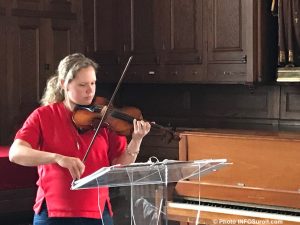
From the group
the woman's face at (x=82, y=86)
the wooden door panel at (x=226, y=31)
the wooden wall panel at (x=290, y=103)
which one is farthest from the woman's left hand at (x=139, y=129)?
the wooden wall panel at (x=290, y=103)

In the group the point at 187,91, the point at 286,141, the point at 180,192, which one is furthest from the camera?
the point at 187,91

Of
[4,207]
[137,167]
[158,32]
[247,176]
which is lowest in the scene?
[4,207]

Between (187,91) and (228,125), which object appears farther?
(187,91)

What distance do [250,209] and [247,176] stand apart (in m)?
0.20

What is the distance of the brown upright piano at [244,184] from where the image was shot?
3.13 m

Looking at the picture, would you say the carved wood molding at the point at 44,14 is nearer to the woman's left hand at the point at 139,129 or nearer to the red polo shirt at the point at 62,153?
the red polo shirt at the point at 62,153

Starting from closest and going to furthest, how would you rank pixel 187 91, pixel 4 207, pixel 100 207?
pixel 100 207, pixel 4 207, pixel 187 91

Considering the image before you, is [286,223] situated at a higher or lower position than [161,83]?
lower

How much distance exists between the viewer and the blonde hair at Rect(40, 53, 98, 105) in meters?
2.44

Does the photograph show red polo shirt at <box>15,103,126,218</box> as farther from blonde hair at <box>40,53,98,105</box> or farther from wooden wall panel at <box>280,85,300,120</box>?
wooden wall panel at <box>280,85,300,120</box>

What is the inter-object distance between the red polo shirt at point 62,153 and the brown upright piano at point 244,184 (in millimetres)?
798

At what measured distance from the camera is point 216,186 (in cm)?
336

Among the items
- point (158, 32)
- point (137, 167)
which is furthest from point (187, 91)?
point (137, 167)

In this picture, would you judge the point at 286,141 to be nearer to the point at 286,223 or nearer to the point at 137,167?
the point at 286,223
